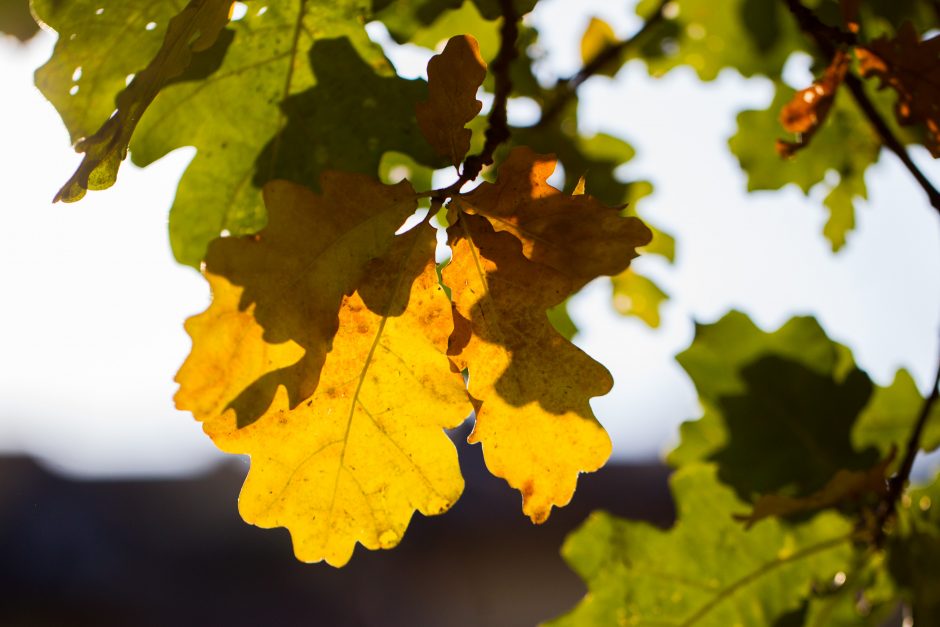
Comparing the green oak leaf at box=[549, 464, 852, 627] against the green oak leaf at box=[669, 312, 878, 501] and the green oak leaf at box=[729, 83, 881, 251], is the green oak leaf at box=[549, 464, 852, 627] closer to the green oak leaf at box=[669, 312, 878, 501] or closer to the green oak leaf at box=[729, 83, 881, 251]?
the green oak leaf at box=[669, 312, 878, 501]

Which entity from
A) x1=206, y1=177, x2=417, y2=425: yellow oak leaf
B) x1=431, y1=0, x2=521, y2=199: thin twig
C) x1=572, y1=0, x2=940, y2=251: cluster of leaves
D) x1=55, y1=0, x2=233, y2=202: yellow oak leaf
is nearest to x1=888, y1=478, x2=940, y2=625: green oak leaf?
x1=572, y1=0, x2=940, y2=251: cluster of leaves

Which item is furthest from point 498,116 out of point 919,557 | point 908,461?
point 919,557

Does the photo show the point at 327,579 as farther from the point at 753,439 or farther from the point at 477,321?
the point at 477,321

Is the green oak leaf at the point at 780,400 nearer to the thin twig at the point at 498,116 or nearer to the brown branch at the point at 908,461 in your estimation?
the brown branch at the point at 908,461

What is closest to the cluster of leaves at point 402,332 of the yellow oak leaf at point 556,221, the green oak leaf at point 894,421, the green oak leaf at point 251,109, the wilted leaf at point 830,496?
the yellow oak leaf at point 556,221

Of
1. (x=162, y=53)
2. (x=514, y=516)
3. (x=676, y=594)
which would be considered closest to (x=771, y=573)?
(x=676, y=594)

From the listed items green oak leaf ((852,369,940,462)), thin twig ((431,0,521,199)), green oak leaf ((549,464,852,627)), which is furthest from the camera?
green oak leaf ((852,369,940,462))
